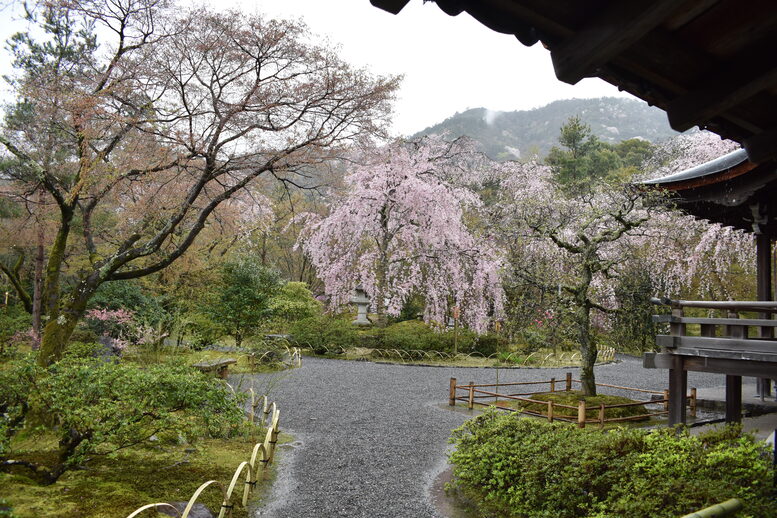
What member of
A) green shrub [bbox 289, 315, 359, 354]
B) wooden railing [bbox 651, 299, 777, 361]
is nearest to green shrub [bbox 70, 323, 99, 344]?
green shrub [bbox 289, 315, 359, 354]

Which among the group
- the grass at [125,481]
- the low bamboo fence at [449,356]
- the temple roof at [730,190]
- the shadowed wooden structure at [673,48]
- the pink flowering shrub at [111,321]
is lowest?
the grass at [125,481]

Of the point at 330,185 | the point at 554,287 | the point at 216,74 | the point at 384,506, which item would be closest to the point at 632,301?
the point at 554,287

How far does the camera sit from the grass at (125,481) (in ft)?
12.2

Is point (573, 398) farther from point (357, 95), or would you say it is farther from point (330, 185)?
point (357, 95)

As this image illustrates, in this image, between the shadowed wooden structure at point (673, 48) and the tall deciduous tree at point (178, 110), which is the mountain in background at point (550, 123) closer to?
the tall deciduous tree at point (178, 110)

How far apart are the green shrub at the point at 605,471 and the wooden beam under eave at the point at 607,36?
280 centimetres

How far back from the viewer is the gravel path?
4.71 meters

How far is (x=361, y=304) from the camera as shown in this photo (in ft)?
60.3

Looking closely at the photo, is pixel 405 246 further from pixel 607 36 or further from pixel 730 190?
pixel 607 36

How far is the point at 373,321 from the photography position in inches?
703

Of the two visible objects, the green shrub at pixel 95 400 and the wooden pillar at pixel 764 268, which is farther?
the wooden pillar at pixel 764 268

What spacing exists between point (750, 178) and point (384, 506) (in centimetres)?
552

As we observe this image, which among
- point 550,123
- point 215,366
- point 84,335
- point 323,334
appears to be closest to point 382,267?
point 323,334

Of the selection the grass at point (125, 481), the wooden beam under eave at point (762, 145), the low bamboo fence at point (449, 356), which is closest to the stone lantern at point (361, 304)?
the low bamboo fence at point (449, 356)
